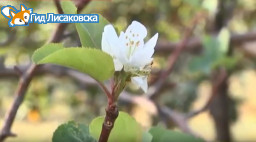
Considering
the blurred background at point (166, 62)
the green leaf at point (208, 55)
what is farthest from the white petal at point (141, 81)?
the green leaf at point (208, 55)

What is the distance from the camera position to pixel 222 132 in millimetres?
2516

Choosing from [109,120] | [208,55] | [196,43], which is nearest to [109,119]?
[109,120]

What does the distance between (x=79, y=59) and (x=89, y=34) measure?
5cm

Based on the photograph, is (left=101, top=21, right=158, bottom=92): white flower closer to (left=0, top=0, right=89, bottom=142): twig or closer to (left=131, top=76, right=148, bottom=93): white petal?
(left=131, top=76, right=148, bottom=93): white petal

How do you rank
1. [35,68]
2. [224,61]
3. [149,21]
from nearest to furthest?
[35,68]
[224,61]
[149,21]

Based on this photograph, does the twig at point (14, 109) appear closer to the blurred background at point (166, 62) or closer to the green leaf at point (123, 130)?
the green leaf at point (123, 130)

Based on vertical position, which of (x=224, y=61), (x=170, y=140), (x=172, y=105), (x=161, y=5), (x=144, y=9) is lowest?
(x=170, y=140)

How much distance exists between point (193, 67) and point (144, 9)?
1.18 metres

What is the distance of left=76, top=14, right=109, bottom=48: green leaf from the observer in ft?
1.34

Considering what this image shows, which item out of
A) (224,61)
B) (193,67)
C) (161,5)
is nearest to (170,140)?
(224,61)

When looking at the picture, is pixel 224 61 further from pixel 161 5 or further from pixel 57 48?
pixel 161 5

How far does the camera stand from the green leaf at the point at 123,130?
1.34 feet

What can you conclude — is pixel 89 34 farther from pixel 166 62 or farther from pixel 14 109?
pixel 166 62

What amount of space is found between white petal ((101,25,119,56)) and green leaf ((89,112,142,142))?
0.16 ft
